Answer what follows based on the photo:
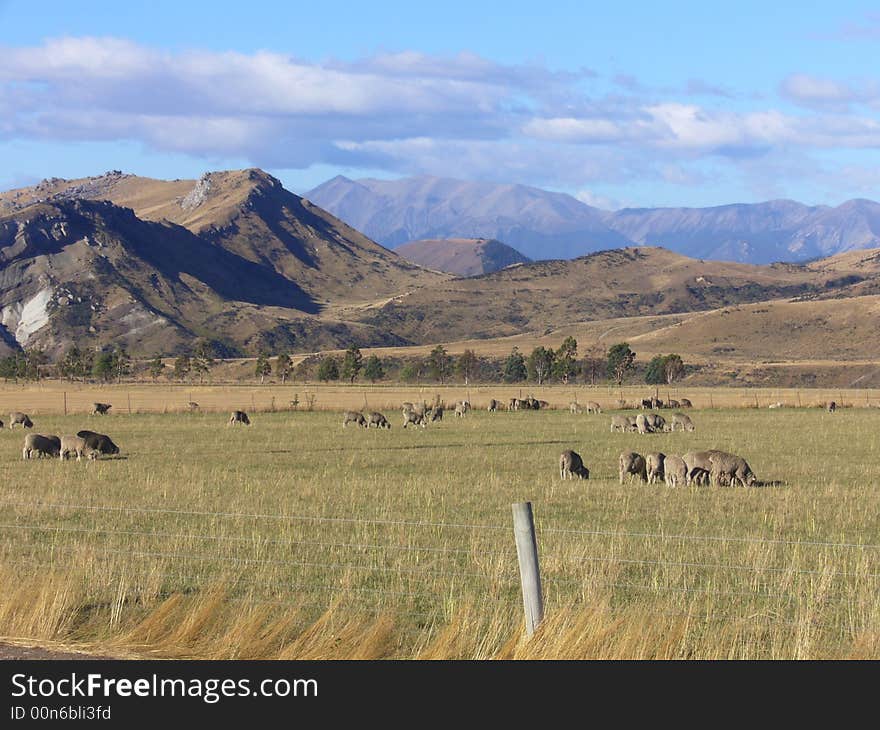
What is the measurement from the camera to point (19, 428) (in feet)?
169

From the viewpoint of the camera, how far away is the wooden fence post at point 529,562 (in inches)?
394

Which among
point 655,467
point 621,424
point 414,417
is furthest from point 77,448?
point 621,424

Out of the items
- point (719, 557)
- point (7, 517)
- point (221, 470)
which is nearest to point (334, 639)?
point (719, 557)

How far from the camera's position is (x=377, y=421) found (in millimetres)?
52781

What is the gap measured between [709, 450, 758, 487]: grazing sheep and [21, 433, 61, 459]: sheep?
2015 cm

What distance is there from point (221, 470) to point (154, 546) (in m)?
13.0

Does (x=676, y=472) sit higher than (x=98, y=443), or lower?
higher

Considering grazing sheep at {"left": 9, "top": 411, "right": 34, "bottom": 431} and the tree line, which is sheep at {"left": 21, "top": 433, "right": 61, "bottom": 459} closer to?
grazing sheep at {"left": 9, "top": 411, "right": 34, "bottom": 431}

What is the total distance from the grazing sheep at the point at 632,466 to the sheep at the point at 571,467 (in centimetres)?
109

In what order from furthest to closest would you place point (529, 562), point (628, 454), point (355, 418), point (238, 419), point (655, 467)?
point (238, 419)
point (355, 418)
point (628, 454)
point (655, 467)
point (529, 562)

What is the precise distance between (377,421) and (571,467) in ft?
80.2

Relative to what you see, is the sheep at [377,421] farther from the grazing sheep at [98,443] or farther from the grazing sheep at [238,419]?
the grazing sheep at [98,443]

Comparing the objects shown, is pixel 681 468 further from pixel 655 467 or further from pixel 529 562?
pixel 529 562

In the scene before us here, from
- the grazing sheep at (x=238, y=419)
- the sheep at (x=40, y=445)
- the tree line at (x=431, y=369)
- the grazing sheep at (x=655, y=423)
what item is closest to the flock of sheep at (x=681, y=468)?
the sheep at (x=40, y=445)
